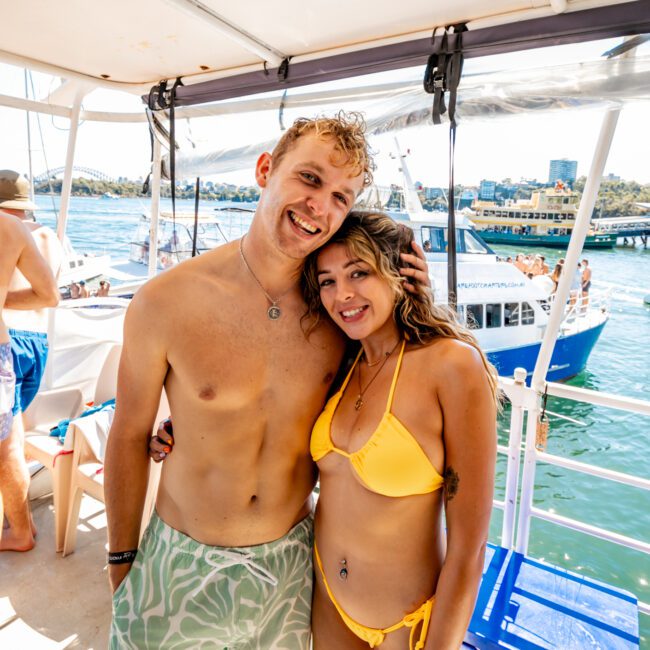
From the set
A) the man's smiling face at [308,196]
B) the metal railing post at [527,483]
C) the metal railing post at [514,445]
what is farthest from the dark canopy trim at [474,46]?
the metal railing post at [527,483]

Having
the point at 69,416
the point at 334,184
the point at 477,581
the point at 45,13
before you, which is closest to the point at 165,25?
the point at 45,13

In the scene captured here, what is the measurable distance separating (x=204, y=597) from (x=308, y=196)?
44.1 inches

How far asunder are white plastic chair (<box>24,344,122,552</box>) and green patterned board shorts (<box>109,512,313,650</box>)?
1.53 metres

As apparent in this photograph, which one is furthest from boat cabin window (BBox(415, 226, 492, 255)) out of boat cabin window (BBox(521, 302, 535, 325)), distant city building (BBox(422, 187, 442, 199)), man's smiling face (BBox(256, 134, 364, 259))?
man's smiling face (BBox(256, 134, 364, 259))

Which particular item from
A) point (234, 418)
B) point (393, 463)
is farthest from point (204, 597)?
point (393, 463)

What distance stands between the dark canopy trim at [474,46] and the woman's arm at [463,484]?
1212mm

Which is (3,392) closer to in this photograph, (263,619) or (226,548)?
(226,548)

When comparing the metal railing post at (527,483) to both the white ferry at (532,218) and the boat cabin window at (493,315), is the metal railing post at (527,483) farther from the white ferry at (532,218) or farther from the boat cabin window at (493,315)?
the white ferry at (532,218)

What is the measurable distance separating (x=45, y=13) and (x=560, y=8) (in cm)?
194

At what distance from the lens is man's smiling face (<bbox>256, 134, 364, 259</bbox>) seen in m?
1.20

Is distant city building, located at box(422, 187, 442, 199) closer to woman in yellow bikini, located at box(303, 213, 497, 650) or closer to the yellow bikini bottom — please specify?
woman in yellow bikini, located at box(303, 213, 497, 650)

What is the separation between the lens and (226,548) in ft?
4.18

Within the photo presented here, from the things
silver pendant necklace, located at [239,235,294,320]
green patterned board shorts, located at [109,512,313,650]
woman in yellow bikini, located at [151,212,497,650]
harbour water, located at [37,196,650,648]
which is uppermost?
silver pendant necklace, located at [239,235,294,320]

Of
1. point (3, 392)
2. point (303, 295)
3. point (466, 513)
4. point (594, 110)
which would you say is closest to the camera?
point (466, 513)
